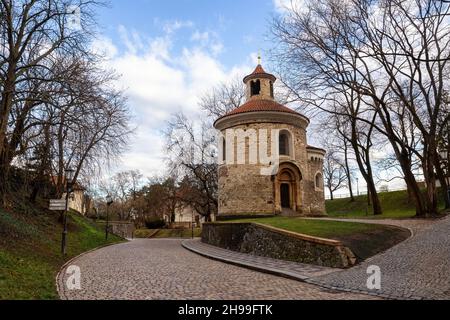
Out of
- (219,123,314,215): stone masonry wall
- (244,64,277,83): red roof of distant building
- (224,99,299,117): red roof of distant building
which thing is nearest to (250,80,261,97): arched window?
(244,64,277,83): red roof of distant building

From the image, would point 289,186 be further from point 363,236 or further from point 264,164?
point 363,236

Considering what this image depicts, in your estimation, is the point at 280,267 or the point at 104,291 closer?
the point at 104,291

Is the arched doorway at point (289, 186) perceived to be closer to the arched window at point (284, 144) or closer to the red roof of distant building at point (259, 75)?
the arched window at point (284, 144)

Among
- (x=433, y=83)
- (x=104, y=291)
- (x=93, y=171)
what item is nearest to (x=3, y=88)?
(x=93, y=171)

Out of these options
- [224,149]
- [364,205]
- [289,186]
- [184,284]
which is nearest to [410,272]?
[184,284]

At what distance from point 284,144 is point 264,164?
2.36 metres

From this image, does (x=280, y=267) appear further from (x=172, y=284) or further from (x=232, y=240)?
(x=232, y=240)

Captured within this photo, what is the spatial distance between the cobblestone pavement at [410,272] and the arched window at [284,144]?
1306 centimetres

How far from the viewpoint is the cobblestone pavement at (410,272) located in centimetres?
704

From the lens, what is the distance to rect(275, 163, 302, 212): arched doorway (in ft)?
80.8

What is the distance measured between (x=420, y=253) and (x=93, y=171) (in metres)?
14.0

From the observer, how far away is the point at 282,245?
41.9 feet

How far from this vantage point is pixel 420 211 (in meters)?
19.1
